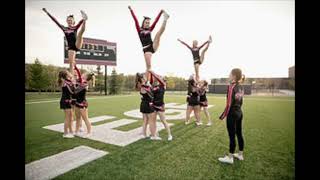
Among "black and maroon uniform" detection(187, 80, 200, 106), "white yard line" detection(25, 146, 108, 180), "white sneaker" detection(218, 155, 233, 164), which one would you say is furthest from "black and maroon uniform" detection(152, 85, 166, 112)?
"black and maroon uniform" detection(187, 80, 200, 106)

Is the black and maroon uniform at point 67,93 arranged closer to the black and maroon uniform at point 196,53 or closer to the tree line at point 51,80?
the black and maroon uniform at point 196,53

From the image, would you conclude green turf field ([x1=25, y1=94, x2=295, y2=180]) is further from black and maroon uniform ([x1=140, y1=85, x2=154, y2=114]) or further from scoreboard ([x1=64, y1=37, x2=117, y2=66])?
scoreboard ([x1=64, y1=37, x2=117, y2=66])

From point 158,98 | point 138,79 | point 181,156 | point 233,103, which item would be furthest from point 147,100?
point 233,103

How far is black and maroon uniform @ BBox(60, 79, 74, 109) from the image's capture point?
529 centimetres

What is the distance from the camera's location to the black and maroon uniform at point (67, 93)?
5289 millimetres

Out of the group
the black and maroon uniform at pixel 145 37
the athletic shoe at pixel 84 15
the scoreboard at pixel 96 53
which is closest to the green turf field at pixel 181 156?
the black and maroon uniform at pixel 145 37

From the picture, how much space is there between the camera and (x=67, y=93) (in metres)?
5.36

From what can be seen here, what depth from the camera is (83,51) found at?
64.2ft

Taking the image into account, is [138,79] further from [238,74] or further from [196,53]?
[238,74]

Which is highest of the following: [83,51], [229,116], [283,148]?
[83,51]
